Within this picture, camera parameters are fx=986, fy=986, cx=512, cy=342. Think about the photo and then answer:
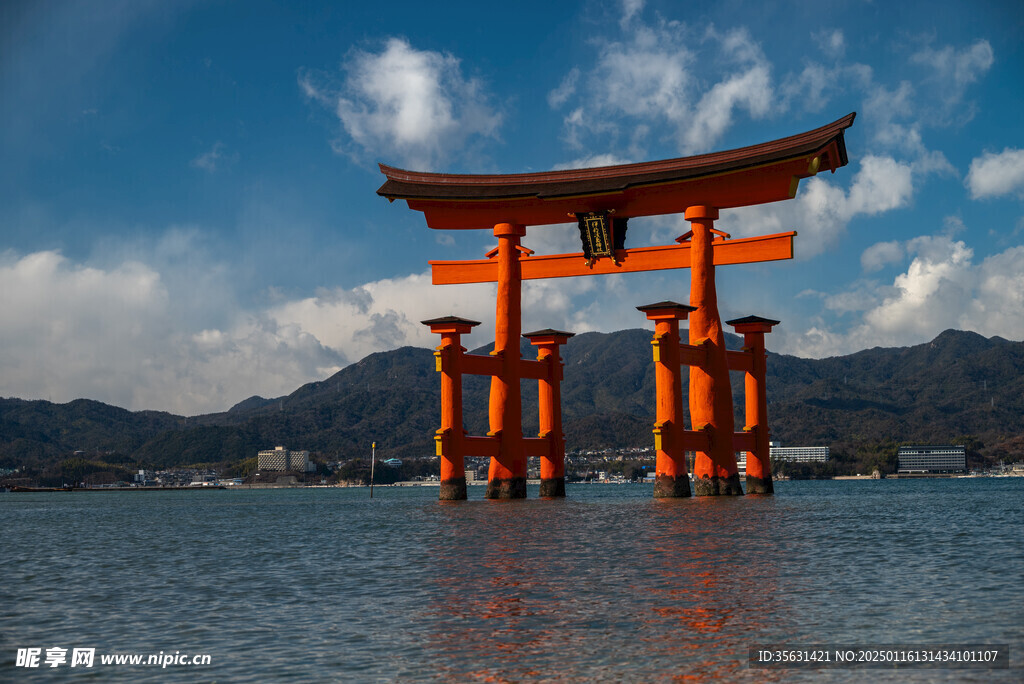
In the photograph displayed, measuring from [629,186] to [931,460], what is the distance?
Result: 405ft

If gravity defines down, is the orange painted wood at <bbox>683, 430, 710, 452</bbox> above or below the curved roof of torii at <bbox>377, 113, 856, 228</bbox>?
below

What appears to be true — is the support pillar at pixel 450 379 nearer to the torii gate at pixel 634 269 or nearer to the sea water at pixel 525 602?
the torii gate at pixel 634 269

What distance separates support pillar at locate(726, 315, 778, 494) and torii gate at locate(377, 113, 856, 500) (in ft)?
0.20

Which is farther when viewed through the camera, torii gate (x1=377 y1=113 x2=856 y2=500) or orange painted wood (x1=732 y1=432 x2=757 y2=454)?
orange painted wood (x1=732 y1=432 x2=757 y2=454)

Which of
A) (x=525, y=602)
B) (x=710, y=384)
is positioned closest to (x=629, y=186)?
(x=710, y=384)

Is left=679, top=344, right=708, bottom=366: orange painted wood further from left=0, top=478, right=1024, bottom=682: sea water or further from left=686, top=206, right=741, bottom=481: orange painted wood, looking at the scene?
left=0, top=478, right=1024, bottom=682: sea water

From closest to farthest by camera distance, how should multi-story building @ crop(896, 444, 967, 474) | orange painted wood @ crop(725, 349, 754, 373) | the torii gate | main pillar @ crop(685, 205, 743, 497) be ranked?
the torii gate, main pillar @ crop(685, 205, 743, 497), orange painted wood @ crop(725, 349, 754, 373), multi-story building @ crop(896, 444, 967, 474)

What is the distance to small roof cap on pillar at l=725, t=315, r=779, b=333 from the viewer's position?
138ft

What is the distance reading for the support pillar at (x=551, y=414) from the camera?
42.0 m

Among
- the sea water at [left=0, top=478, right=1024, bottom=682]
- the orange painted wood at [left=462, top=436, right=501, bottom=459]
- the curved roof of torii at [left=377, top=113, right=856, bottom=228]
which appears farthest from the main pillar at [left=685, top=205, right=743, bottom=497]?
the sea water at [left=0, top=478, right=1024, bottom=682]

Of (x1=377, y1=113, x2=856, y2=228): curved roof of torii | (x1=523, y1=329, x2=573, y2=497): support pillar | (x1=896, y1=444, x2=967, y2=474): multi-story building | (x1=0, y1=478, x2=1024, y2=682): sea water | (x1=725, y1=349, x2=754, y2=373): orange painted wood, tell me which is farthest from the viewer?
(x1=896, y1=444, x2=967, y2=474): multi-story building

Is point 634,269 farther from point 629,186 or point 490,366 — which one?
point 490,366

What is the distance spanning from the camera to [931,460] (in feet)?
474

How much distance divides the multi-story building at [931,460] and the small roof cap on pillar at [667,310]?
117327 millimetres
